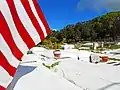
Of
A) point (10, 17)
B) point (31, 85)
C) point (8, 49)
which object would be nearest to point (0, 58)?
point (8, 49)

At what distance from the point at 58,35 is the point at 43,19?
250ft

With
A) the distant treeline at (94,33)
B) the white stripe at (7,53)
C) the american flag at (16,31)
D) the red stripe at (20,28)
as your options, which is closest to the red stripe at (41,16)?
the american flag at (16,31)

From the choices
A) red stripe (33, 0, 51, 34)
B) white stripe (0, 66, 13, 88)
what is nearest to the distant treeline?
red stripe (33, 0, 51, 34)

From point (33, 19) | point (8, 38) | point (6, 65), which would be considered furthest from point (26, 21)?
point (6, 65)

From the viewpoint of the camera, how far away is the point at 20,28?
4.62ft

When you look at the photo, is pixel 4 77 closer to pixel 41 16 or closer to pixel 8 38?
pixel 8 38

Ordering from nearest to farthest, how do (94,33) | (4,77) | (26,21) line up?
(4,77) → (26,21) → (94,33)

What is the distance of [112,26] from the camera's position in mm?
71125

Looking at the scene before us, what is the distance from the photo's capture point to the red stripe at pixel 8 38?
1333 millimetres

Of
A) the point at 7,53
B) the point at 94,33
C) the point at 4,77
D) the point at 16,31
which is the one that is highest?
the point at 94,33

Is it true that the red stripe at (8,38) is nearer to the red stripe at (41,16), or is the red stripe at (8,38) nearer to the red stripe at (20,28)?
the red stripe at (20,28)

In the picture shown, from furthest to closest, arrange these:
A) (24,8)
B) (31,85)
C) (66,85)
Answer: (66,85) < (31,85) < (24,8)

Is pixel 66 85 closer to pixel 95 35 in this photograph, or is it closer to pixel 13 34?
pixel 13 34

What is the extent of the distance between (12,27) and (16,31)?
32mm
